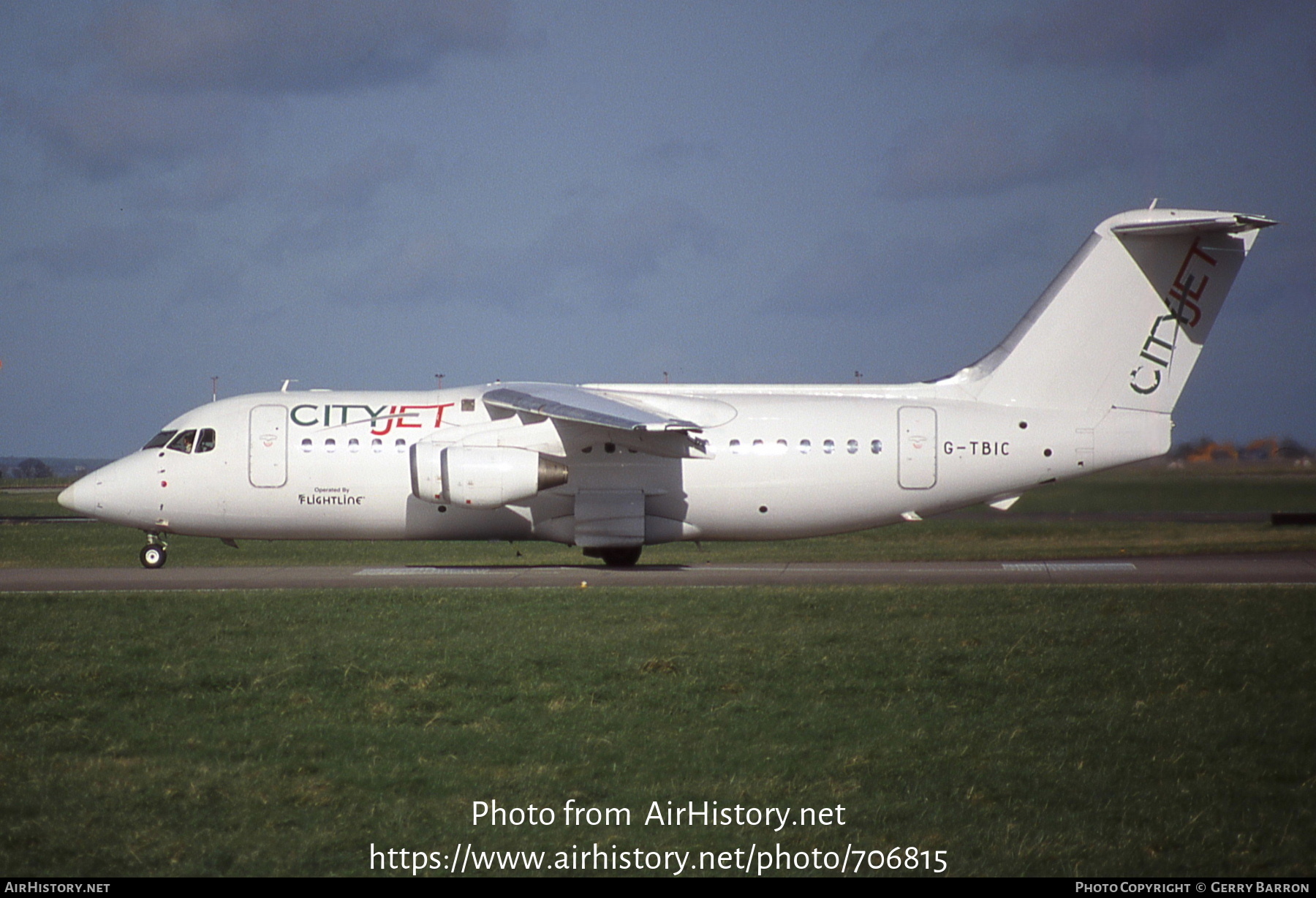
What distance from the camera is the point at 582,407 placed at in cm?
2239

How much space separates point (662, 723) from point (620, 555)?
14.0 meters

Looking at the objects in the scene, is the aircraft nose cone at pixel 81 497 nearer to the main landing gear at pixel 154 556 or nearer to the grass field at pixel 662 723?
the main landing gear at pixel 154 556

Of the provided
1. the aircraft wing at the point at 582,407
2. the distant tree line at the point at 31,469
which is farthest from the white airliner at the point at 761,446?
the distant tree line at the point at 31,469

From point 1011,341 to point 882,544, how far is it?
9.65 metres

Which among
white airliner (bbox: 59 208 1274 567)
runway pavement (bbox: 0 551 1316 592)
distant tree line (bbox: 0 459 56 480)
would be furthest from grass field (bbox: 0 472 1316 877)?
distant tree line (bbox: 0 459 56 480)

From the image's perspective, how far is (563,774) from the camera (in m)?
9.51

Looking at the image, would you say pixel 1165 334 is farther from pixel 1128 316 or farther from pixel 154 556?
pixel 154 556

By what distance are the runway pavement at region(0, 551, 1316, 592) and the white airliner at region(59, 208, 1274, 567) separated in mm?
897

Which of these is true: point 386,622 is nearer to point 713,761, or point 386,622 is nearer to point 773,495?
point 713,761

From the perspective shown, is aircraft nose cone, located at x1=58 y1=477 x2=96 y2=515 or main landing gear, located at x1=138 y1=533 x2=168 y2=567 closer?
aircraft nose cone, located at x1=58 y1=477 x2=96 y2=515

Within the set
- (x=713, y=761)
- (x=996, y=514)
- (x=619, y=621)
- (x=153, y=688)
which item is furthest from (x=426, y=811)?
(x=996, y=514)

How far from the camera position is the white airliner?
77.7 ft

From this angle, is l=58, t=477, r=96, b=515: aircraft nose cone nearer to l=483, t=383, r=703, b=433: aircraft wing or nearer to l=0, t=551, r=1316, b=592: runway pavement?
l=0, t=551, r=1316, b=592: runway pavement

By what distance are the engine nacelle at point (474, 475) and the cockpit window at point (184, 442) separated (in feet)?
17.1
